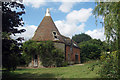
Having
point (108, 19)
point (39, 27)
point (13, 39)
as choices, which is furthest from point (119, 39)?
point (39, 27)

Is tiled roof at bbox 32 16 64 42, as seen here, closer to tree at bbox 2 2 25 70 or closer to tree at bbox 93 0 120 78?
tree at bbox 2 2 25 70

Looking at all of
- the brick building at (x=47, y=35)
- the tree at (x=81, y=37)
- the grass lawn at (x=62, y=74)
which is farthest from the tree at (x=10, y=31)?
the tree at (x=81, y=37)

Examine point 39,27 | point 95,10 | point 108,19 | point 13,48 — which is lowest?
point 13,48

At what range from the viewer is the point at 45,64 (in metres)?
19.9

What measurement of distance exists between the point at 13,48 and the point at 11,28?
1.18 metres

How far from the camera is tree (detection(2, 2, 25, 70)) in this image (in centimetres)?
716

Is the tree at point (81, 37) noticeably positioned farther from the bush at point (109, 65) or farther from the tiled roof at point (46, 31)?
the bush at point (109, 65)

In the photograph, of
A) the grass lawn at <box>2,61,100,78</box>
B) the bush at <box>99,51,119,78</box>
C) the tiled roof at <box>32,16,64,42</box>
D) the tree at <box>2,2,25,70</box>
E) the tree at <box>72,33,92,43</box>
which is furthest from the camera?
the tree at <box>72,33,92,43</box>

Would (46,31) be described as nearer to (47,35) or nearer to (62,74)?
(47,35)

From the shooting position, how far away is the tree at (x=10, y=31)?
7.16 meters

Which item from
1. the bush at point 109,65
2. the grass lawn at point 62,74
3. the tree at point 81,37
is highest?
the tree at point 81,37

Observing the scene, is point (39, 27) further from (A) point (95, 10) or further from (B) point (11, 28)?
(A) point (95, 10)

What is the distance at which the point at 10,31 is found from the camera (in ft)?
24.5

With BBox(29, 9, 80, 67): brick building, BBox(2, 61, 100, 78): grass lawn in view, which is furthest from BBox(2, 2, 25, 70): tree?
BBox(29, 9, 80, 67): brick building
